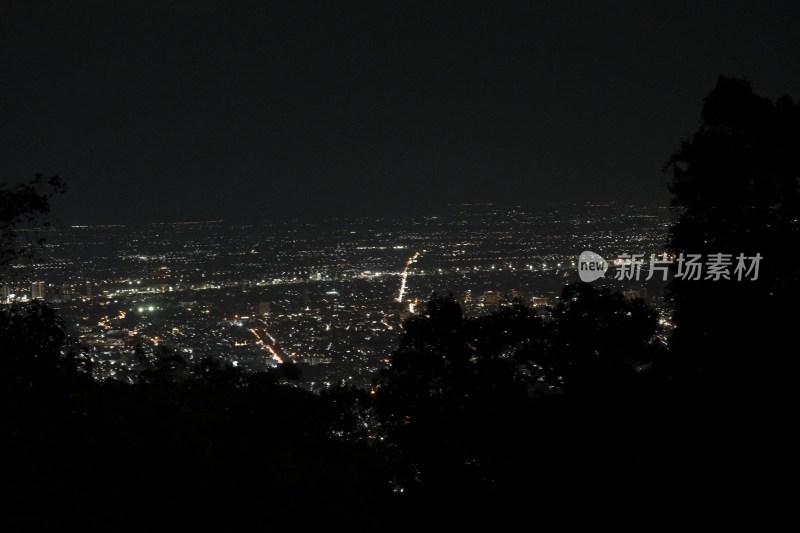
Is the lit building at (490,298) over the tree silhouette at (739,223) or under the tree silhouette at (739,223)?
under

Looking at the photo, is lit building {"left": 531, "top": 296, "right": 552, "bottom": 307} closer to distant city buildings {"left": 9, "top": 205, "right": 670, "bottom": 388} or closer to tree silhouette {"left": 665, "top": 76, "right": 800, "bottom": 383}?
distant city buildings {"left": 9, "top": 205, "right": 670, "bottom": 388}

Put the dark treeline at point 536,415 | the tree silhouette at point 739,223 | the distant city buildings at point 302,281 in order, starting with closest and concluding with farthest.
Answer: the dark treeline at point 536,415, the tree silhouette at point 739,223, the distant city buildings at point 302,281

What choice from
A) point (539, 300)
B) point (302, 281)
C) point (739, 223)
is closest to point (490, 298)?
point (539, 300)

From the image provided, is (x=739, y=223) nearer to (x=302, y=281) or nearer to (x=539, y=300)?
(x=539, y=300)

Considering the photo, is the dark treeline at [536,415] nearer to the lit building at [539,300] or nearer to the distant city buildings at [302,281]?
the distant city buildings at [302,281]

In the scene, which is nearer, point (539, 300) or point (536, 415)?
point (536, 415)

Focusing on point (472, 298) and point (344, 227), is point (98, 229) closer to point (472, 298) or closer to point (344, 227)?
point (344, 227)

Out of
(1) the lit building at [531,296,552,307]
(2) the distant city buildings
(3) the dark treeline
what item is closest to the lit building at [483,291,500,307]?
(2) the distant city buildings

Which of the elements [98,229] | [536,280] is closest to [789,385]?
[536,280]

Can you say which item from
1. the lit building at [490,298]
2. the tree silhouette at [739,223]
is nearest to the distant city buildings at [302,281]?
the lit building at [490,298]
